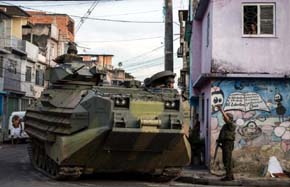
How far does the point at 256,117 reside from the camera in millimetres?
17359

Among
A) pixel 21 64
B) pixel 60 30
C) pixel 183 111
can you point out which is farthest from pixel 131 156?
pixel 60 30

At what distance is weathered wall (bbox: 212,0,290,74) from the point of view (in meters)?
17.3

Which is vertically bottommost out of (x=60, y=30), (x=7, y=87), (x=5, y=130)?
(x=5, y=130)

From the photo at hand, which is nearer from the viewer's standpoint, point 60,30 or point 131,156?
point 131,156

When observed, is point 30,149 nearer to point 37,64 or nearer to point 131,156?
point 131,156

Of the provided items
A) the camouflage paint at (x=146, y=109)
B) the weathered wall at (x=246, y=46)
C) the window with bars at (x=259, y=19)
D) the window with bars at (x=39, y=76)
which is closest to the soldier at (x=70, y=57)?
the weathered wall at (x=246, y=46)

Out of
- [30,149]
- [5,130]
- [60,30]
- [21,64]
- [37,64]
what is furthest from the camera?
[60,30]

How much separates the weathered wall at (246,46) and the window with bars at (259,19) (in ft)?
0.50

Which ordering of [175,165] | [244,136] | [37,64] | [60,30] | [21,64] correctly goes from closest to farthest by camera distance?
[175,165] < [244,136] < [21,64] < [37,64] < [60,30]

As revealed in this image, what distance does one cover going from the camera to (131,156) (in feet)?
45.8

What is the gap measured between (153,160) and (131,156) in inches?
23.5

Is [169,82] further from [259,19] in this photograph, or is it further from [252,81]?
[259,19]

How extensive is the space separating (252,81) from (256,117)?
3.38 feet

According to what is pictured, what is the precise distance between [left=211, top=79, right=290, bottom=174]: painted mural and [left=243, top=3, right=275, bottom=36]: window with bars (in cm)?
142
